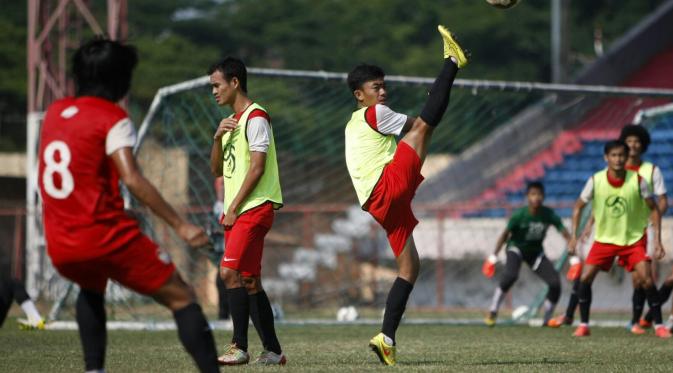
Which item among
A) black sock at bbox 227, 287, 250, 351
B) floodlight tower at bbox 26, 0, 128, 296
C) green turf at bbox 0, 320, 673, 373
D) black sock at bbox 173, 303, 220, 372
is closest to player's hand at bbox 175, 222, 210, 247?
black sock at bbox 173, 303, 220, 372

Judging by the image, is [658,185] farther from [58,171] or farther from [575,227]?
[58,171]

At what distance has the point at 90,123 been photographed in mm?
5160

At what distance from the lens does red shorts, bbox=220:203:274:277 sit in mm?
7371

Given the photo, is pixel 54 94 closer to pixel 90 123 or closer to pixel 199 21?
pixel 90 123

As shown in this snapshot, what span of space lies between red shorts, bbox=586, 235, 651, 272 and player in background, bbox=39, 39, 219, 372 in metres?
6.44

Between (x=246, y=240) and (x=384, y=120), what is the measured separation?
1.15 metres

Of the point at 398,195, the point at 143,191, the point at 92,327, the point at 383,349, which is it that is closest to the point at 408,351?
the point at 383,349

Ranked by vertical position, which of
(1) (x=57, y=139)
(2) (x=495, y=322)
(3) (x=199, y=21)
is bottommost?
(2) (x=495, y=322)

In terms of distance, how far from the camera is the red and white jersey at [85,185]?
511 cm

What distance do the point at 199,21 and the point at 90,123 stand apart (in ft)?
108

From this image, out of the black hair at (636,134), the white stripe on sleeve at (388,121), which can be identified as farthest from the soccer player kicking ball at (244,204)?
the black hair at (636,134)

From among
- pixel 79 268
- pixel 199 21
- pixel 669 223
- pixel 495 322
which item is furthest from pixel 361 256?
pixel 199 21

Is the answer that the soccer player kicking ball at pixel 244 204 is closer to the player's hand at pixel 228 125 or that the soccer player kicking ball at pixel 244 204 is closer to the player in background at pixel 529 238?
the player's hand at pixel 228 125

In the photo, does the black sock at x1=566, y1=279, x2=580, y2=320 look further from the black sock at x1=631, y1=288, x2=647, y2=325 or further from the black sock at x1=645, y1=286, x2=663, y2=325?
the black sock at x1=645, y1=286, x2=663, y2=325
